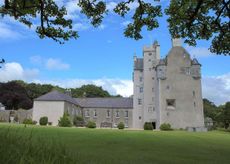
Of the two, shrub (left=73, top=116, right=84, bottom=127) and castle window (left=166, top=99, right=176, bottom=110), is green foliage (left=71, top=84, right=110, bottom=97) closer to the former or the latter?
shrub (left=73, top=116, right=84, bottom=127)

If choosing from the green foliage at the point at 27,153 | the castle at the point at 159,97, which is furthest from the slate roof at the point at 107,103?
the green foliage at the point at 27,153

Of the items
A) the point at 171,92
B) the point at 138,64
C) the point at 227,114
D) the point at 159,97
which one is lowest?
the point at 227,114

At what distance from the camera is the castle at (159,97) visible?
59.5 meters

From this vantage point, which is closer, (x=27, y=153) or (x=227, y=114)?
(x=27, y=153)

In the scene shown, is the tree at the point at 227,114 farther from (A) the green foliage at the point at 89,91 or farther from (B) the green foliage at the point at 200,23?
(B) the green foliage at the point at 200,23

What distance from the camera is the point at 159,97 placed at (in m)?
60.4

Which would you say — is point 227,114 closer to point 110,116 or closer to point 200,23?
point 110,116

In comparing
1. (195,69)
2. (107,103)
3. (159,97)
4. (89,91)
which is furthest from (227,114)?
(89,91)

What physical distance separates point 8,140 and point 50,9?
23.7 ft

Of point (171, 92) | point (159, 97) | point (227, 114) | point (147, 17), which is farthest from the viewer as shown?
point (227, 114)

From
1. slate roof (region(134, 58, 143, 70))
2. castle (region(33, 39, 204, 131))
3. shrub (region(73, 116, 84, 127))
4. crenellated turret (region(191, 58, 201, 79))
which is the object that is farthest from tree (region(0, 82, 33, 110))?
crenellated turret (region(191, 58, 201, 79))

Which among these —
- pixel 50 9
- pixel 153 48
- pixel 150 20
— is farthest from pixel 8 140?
pixel 153 48

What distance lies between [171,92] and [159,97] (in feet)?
8.95

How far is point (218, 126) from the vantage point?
234ft
